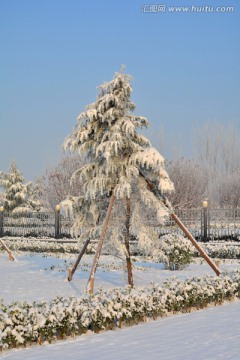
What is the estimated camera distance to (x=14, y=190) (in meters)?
40.8

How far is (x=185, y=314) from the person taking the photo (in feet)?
31.6

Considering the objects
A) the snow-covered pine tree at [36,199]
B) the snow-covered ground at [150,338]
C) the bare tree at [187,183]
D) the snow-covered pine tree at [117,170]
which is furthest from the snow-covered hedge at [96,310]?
the snow-covered pine tree at [36,199]

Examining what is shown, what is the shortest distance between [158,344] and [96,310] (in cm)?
137

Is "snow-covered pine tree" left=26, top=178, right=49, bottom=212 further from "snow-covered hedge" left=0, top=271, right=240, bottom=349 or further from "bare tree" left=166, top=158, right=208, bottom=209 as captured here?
"snow-covered hedge" left=0, top=271, right=240, bottom=349

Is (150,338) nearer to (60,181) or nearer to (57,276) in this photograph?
(57,276)

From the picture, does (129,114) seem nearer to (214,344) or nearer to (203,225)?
(214,344)

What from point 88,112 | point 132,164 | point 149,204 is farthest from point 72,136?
point 149,204

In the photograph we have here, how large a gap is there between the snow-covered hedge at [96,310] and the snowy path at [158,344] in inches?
7.0

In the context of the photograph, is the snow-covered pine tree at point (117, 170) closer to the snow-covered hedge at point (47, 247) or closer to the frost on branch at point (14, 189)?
the snow-covered hedge at point (47, 247)

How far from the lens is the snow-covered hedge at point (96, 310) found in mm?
7375

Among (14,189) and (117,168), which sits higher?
(14,189)

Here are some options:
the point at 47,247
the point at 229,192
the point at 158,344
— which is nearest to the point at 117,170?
the point at 158,344

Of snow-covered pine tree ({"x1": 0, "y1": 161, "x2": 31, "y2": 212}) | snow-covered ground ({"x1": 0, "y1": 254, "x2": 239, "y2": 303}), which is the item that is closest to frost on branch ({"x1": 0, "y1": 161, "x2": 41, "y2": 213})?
snow-covered pine tree ({"x1": 0, "y1": 161, "x2": 31, "y2": 212})

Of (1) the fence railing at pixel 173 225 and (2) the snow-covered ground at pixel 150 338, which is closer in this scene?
(2) the snow-covered ground at pixel 150 338
